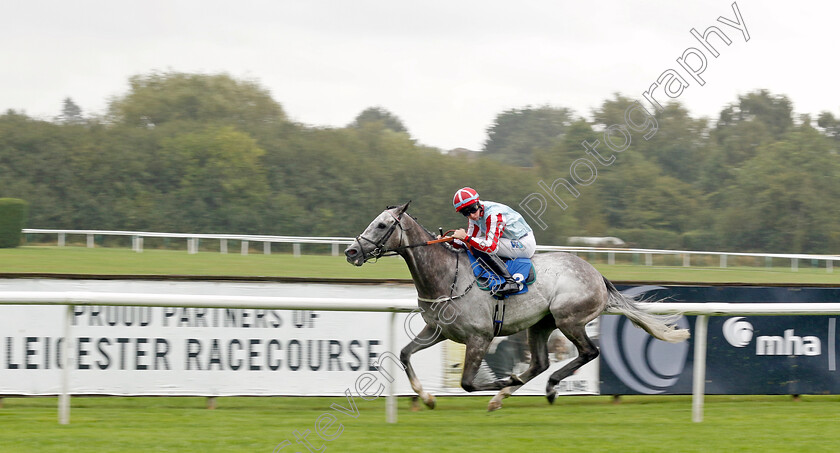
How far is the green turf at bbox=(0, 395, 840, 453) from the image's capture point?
14.5 ft

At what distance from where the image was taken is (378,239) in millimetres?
5246

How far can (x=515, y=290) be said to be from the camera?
17.8 ft

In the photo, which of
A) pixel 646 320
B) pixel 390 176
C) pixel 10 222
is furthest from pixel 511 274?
pixel 390 176

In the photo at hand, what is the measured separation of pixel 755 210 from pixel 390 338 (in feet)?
66.9

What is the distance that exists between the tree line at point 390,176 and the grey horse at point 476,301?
535 inches

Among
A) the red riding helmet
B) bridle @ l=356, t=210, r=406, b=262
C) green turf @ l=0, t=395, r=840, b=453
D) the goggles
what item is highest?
the red riding helmet

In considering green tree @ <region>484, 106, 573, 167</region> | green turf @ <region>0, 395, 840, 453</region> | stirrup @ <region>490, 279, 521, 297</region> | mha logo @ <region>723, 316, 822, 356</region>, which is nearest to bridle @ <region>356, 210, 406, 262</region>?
stirrup @ <region>490, 279, 521, 297</region>

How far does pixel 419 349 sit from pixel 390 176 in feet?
56.2

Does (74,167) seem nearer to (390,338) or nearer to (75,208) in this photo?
(75,208)

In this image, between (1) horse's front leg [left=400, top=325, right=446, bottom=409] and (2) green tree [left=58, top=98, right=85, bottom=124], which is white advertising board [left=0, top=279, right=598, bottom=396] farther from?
(2) green tree [left=58, top=98, right=85, bottom=124]

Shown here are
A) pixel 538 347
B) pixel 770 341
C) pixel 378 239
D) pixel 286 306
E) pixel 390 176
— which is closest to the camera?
pixel 286 306

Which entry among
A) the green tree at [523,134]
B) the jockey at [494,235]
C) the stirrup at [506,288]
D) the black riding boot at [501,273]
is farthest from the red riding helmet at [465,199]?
the green tree at [523,134]

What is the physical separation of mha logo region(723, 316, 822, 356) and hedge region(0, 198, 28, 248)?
1058 cm

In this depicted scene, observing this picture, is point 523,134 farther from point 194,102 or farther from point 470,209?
point 470,209
